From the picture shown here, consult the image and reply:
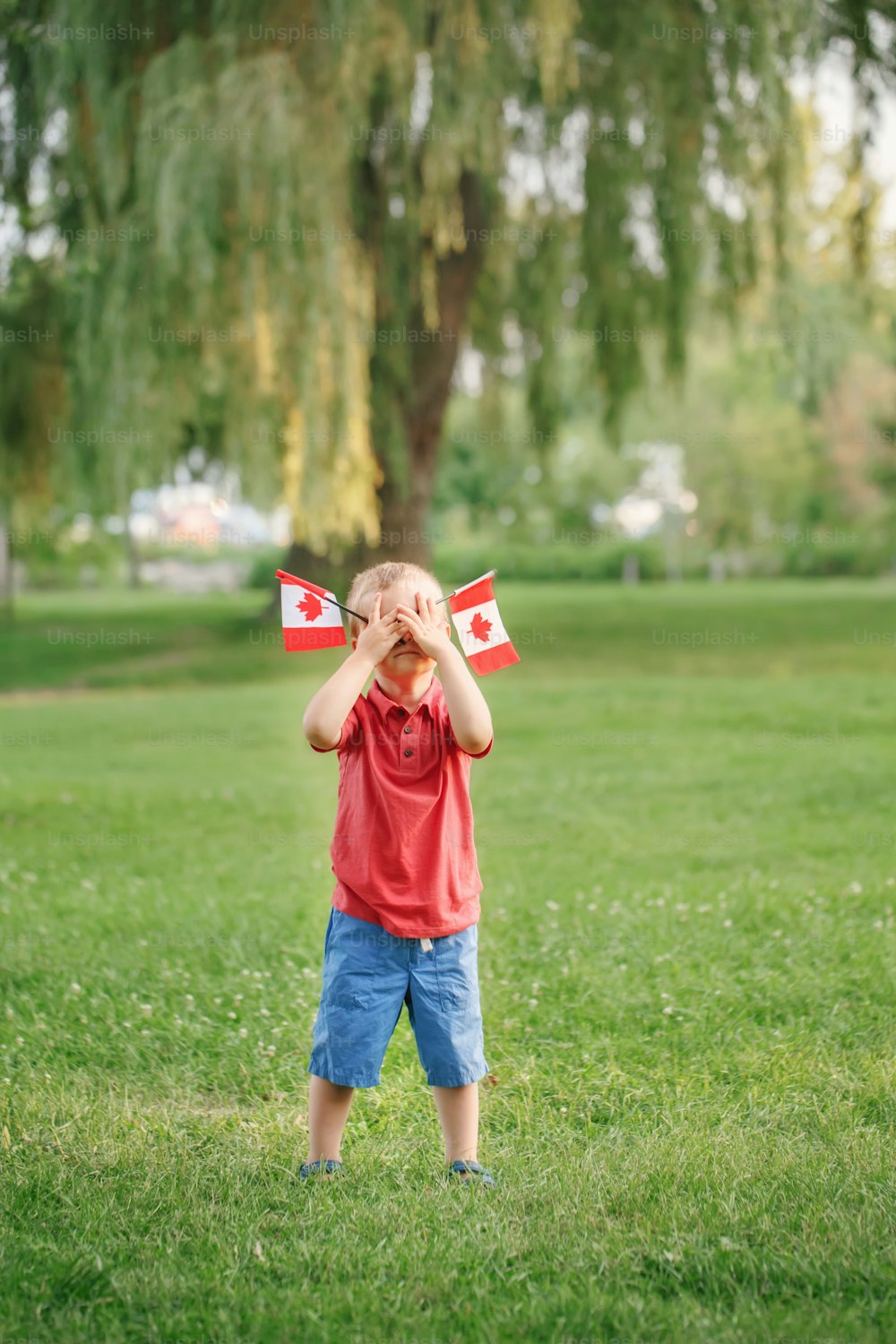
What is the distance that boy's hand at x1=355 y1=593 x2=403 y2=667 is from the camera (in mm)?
2990

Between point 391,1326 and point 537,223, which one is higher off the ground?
point 537,223

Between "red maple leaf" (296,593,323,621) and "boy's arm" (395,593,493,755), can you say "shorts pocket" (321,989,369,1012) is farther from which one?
"red maple leaf" (296,593,323,621)

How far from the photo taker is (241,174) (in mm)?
10594

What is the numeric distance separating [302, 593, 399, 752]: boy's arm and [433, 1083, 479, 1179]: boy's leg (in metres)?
0.93

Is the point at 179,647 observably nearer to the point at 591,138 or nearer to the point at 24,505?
the point at 24,505

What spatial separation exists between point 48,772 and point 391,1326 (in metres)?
7.60

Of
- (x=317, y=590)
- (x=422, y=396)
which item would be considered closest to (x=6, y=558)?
(x=422, y=396)

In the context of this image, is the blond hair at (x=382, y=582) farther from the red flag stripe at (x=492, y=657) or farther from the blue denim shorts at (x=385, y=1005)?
the blue denim shorts at (x=385, y=1005)

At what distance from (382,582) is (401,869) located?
2.32 feet

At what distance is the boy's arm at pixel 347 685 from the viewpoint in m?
2.96

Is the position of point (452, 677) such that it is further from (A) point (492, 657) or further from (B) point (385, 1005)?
(B) point (385, 1005)

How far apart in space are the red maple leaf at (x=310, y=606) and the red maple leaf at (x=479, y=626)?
384 millimetres

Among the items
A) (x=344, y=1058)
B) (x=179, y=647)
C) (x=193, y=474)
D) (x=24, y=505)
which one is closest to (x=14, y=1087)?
(x=344, y=1058)

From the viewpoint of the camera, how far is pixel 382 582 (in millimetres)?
3146
